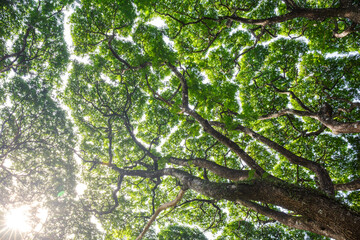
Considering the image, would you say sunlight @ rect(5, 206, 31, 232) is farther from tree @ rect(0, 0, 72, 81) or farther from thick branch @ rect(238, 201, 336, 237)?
thick branch @ rect(238, 201, 336, 237)

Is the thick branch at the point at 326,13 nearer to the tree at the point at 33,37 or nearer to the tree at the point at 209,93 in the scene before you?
the tree at the point at 209,93

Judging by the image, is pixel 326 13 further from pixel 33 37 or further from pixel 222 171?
pixel 33 37

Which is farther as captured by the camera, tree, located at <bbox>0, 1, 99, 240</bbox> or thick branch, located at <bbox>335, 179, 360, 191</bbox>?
tree, located at <bbox>0, 1, 99, 240</bbox>

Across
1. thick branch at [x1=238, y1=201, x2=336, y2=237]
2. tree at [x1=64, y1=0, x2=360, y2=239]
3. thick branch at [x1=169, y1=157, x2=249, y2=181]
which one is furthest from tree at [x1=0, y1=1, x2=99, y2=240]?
thick branch at [x1=238, y1=201, x2=336, y2=237]

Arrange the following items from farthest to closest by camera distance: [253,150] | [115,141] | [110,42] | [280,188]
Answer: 1. [115,141]
2. [253,150]
3. [110,42]
4. [280,188]

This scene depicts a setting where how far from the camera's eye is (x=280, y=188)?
13.5 feet

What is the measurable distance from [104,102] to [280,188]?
962cm

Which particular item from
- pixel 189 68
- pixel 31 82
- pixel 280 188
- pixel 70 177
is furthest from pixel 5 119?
pixel 280 188

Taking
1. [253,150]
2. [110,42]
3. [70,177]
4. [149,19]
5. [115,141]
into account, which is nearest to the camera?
[110,42]

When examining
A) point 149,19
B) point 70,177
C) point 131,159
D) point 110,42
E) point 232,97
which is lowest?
point 70,177

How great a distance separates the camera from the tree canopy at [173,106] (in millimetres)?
7664

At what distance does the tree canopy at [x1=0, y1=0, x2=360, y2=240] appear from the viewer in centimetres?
766

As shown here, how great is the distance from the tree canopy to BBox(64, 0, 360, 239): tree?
6cm

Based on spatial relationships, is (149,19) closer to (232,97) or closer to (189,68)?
(189,68)
